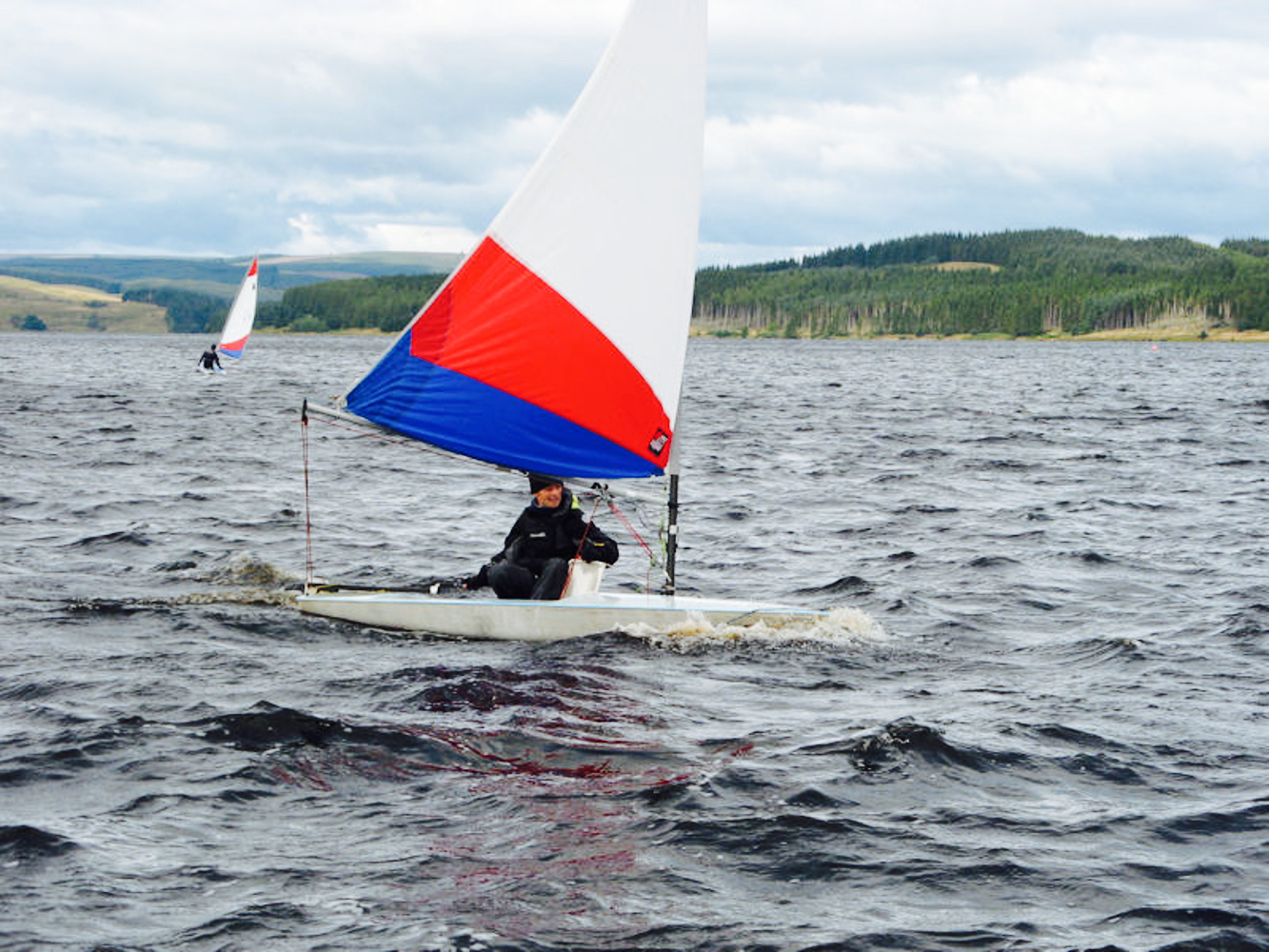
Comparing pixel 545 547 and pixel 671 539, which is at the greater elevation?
pixel 671 539

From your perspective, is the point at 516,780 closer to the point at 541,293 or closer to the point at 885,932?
the point at 885,932

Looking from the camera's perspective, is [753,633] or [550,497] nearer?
[753,633]

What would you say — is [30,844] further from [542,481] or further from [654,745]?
[542,481]

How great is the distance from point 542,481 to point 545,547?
2.43 ft

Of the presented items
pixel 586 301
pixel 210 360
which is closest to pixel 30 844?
pixel 586 301

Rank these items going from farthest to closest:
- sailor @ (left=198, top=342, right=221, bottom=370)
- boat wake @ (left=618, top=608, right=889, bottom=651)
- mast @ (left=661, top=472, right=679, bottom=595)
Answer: sailor @ (left=198, top=342, right=221, bottom=370) < mast @ (left=661, top=472, right=679, bottom=595) < boat wake @ (left=618, top=608, right=889, bottom=651)

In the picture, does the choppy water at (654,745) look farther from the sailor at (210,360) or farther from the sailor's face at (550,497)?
the sailor at (210,360)

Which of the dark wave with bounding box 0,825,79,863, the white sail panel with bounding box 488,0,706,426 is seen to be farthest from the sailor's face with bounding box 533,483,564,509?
the dark wave with bounding box 0,825,79,863

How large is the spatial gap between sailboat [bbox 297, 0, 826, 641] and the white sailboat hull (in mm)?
18

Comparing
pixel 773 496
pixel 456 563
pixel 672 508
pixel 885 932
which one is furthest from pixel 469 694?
pixel 773 496

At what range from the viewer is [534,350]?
1483 centimetres

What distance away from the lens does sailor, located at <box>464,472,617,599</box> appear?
14938 millimetres

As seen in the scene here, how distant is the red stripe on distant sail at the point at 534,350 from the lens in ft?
47.4

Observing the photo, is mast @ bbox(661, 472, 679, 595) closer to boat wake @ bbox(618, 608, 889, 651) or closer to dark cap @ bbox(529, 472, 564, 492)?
boat wake @ bbox(618, 608, 889, 651)
